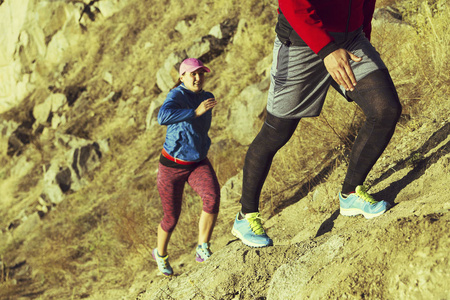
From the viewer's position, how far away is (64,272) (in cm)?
643

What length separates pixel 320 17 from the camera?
208cm

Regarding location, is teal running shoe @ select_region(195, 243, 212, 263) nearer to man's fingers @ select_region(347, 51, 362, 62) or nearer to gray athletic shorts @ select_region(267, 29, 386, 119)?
gray athletic shorts @ select_region(267, 29, 386, 119)

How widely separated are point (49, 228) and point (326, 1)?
8.46 m

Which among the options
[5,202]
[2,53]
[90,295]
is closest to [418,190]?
[90,295]

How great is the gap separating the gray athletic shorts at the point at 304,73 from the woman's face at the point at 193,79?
0.96 meters

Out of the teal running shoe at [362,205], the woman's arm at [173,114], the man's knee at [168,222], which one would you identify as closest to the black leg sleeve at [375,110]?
the teal running shoe at [362,205]

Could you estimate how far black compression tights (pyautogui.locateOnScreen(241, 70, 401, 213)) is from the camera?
2.05 m

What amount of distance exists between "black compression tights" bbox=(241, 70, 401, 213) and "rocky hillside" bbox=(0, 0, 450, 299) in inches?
12.3

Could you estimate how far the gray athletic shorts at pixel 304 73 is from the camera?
2.13 m

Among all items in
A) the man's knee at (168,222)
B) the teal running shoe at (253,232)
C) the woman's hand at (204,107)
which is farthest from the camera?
the man's knee at (168,222)

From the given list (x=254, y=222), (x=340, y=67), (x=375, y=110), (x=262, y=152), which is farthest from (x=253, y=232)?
(x=340, y=67)

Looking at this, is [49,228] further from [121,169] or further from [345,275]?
[345,275]

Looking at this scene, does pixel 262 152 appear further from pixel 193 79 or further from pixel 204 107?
pixel 193 79

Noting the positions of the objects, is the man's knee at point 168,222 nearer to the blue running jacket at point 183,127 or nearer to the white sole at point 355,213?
the blue running jacket at point 183,127
